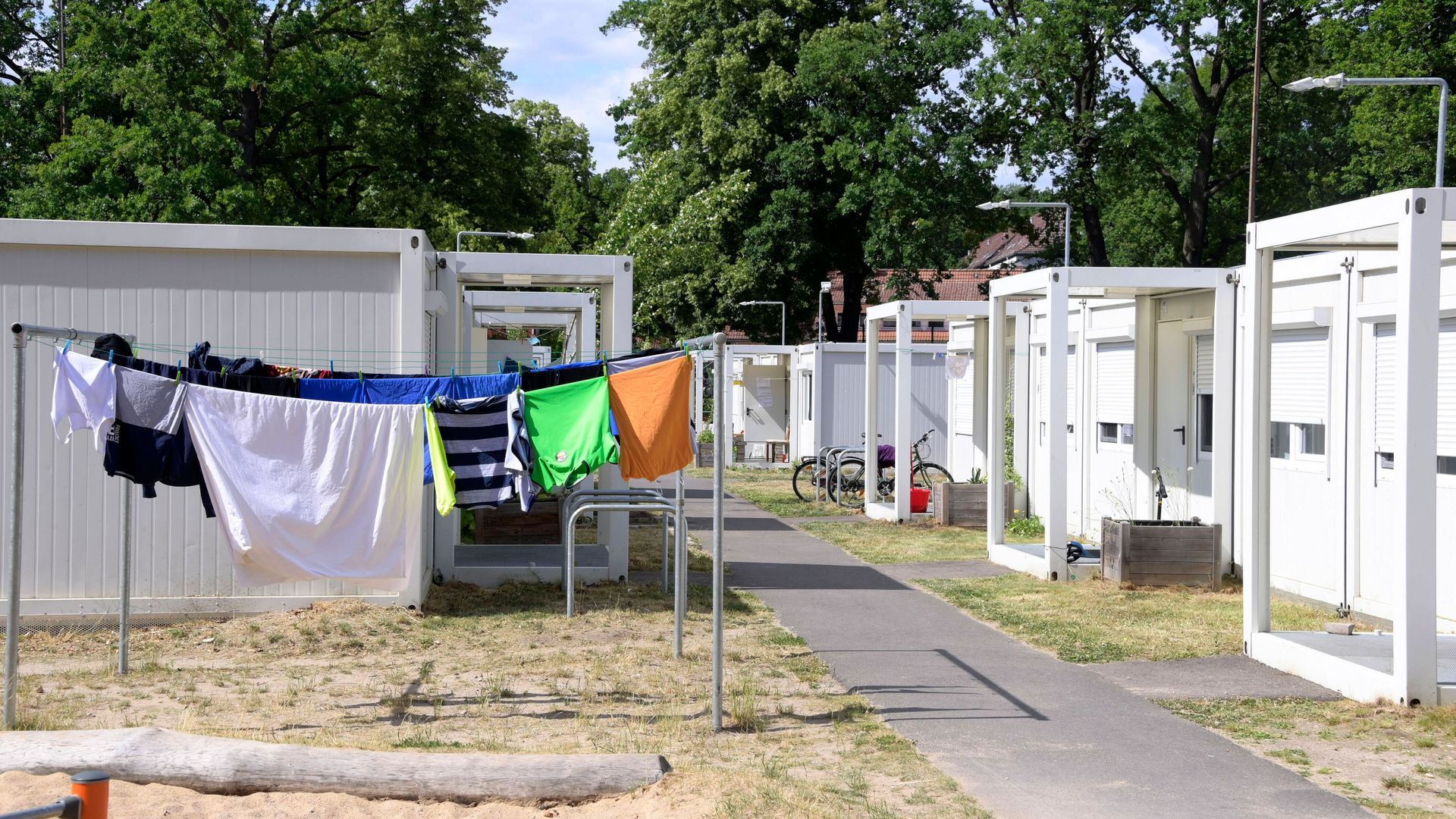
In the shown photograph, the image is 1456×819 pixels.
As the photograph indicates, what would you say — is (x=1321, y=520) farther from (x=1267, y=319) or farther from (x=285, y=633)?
(x=285, y=633)

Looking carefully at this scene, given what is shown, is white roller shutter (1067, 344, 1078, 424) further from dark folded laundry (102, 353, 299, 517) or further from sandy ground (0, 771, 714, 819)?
sandy ground (0, 771, 714, 819)

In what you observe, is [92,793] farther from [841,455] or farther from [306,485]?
[841,455]

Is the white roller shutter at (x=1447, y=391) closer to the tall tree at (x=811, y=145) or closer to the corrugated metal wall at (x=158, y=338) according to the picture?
the corrugated metal wall at (x=158, y=338)

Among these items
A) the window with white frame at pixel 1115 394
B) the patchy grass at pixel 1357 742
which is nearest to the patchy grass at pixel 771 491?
the window with white frame at pixel 1115 394

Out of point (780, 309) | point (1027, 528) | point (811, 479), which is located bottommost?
point (1027, 528)

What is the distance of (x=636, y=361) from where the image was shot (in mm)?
8875

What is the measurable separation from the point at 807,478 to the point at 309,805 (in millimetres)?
18662

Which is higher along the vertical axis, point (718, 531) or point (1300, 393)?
point (1300, 393)

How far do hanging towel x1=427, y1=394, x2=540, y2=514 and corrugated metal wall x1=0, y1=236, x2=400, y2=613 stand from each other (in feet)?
7.14

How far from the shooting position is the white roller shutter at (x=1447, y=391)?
9.16 metres

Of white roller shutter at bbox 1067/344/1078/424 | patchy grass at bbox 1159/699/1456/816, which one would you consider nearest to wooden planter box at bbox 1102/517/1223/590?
patchy grass at bbox 1159/699/1456/816

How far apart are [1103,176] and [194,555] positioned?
2903cm

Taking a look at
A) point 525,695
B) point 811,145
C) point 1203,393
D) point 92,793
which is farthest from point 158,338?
point 811,145

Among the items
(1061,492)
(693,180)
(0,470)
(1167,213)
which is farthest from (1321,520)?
(1167,213)
